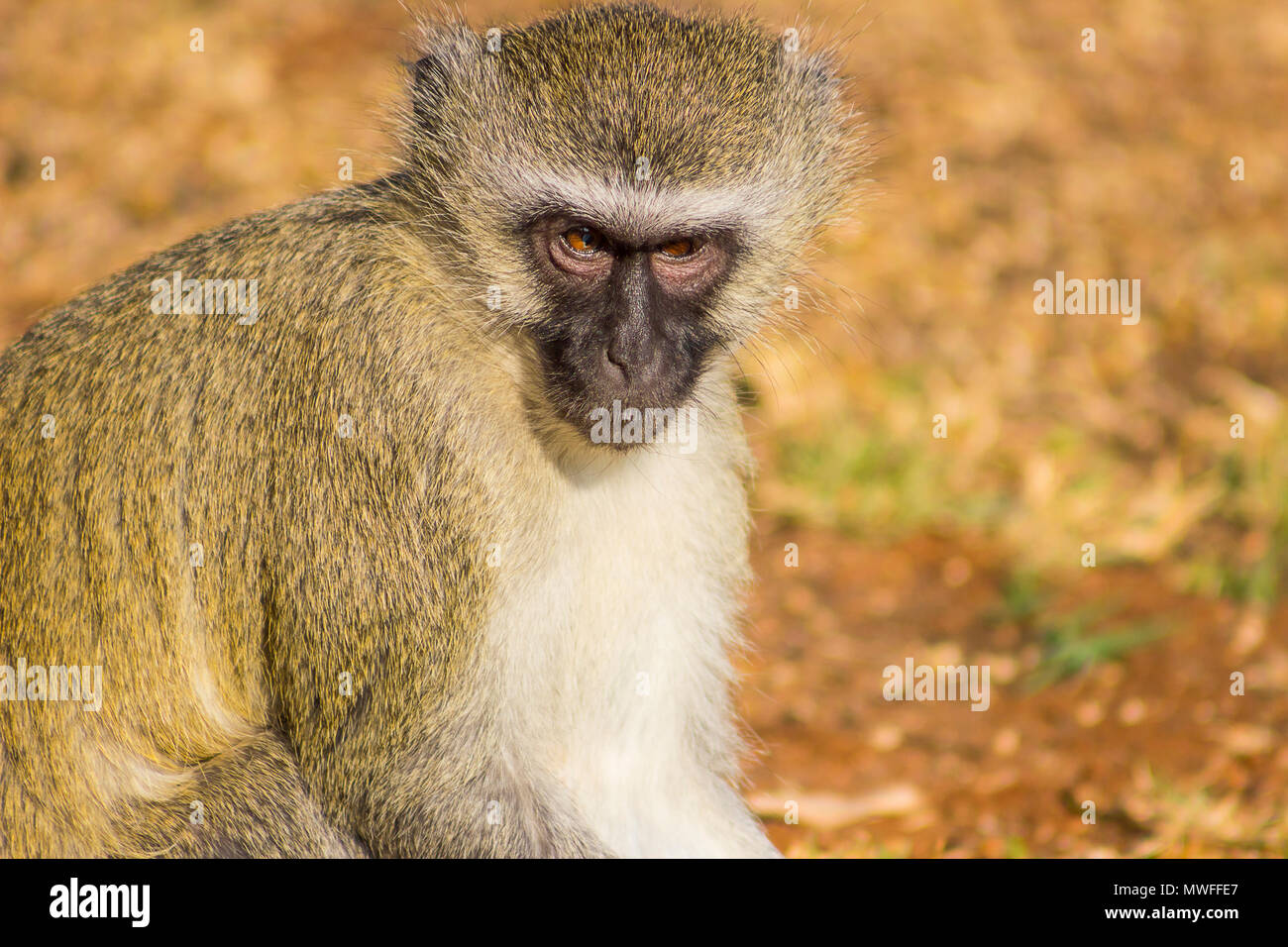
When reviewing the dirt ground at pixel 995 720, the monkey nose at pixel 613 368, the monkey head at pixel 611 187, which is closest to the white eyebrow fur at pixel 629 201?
the monkey head at pixel 611 187

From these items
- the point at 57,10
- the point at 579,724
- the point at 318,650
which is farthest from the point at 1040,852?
the point at 57,10

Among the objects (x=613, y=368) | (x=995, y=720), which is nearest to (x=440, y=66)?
(x=613, y=368)

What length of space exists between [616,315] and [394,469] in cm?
72

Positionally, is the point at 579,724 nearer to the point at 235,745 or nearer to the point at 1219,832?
the point at 235,745

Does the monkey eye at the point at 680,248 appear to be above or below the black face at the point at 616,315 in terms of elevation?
above

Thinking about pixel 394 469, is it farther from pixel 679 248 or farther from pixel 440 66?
pixel 440 66

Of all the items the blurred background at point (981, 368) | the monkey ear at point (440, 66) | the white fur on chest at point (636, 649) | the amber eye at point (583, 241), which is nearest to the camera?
the amber eye at point (583, 241)

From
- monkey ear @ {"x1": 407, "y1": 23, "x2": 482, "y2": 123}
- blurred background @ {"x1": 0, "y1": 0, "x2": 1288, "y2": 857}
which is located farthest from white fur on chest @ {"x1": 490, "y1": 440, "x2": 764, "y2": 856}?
monkey ear @ {"x1": 407, "y1": 23, "x2": 482, "y2": 123}

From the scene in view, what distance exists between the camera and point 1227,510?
7.33 metres

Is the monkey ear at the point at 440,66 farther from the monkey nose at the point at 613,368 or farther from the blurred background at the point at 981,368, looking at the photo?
the monkey nose at the point at 613,368

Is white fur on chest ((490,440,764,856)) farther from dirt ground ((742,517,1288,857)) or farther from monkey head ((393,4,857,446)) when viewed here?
dirt ground ((742,517,1288,857))

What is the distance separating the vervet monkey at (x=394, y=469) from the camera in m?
3.73

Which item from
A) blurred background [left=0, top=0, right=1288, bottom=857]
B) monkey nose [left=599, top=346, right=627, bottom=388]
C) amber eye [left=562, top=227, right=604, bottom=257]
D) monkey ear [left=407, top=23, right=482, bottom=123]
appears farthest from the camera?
blurred background [left=0, top=0, right=1288, bottom=857]

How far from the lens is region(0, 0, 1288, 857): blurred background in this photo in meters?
5.70
